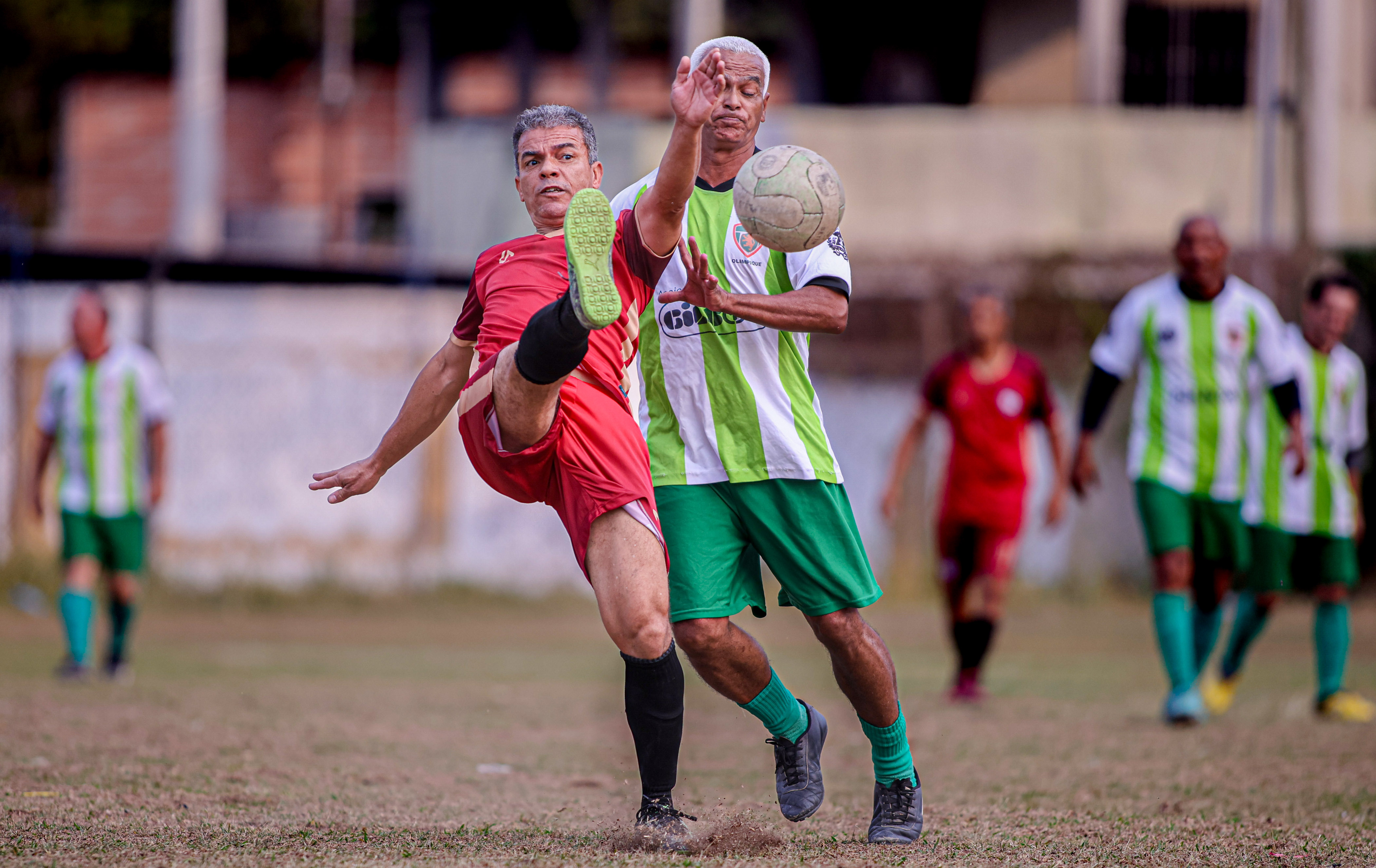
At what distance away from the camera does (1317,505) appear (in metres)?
8.47

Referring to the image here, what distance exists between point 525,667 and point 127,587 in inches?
113

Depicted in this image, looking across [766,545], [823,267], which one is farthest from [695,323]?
[766,545]

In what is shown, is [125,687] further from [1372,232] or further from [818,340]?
[1372,232]

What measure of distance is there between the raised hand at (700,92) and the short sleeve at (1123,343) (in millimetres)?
4381

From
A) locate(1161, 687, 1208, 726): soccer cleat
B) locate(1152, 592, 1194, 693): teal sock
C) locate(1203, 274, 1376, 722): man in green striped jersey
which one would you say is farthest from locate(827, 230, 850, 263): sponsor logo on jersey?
locate(1203, 274, 1376, 722): man in green striped jersey

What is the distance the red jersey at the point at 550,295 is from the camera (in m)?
4.47

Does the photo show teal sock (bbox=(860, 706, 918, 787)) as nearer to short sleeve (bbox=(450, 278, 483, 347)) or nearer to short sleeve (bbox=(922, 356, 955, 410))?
short sleeve (bbox=(450, 278, 483, 347))

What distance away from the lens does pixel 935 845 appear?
14.7 feet

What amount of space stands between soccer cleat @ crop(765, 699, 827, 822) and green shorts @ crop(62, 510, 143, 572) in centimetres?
605

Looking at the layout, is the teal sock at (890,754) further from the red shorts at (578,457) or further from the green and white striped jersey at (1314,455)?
the green and white striped jersey at (1314,455)

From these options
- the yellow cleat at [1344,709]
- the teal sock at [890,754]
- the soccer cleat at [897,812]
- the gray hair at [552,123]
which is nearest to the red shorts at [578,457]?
the gray hair at [552,123]

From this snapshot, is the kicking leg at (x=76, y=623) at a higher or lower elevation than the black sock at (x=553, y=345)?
lower

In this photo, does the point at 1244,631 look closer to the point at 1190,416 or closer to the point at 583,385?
the point at 1190,416

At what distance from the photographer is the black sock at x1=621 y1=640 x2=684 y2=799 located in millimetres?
4316
